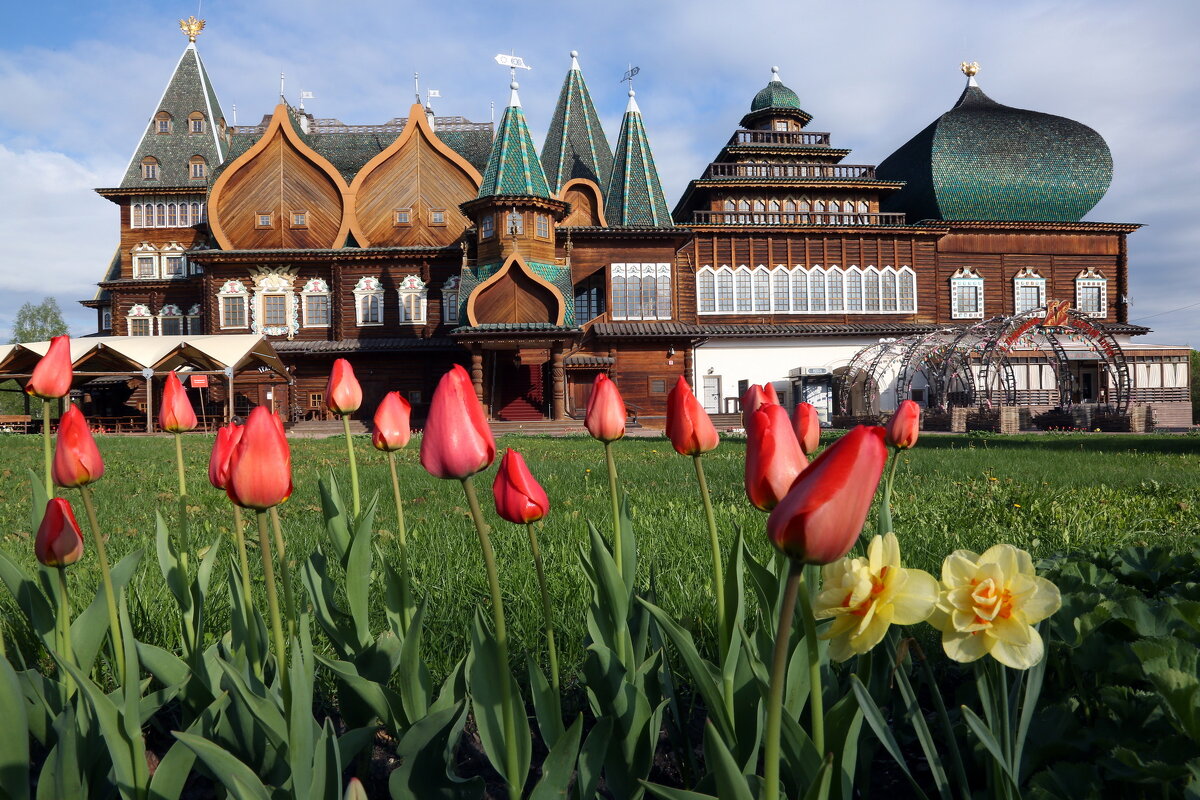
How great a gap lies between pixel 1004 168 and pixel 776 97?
10.5 meters

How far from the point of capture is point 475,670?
128 centimetres

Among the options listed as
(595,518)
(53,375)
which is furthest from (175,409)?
(595,518)

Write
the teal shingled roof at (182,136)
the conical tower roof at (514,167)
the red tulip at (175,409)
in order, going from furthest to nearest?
the teal shingled roof at (182,136) → the conical tower roof at (514,167) → the red tulip at (175,409)

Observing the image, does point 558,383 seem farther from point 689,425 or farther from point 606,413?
point 689,425

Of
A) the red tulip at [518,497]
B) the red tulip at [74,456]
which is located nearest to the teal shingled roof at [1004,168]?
the red tulip at [518,497]

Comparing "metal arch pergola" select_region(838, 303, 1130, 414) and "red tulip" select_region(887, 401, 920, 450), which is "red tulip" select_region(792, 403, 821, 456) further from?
"metal arch pergola" select_region(838, 303, 1130, 414)

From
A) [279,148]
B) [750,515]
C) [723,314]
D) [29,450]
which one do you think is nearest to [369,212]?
[279,148]

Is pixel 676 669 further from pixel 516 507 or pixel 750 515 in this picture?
pixel 750 515

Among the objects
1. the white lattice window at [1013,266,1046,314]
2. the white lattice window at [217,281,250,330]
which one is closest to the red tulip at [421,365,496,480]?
the white lattice window at [217,281,250,330]

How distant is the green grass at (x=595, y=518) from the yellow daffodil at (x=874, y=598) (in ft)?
1.22

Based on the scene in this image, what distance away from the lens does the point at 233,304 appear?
91.9 feet

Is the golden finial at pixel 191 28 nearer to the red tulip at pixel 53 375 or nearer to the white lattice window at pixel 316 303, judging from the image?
the white lattice window at pixel 316 303

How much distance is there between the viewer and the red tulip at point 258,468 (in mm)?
1231

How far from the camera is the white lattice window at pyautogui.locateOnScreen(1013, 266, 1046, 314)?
30656 mm
